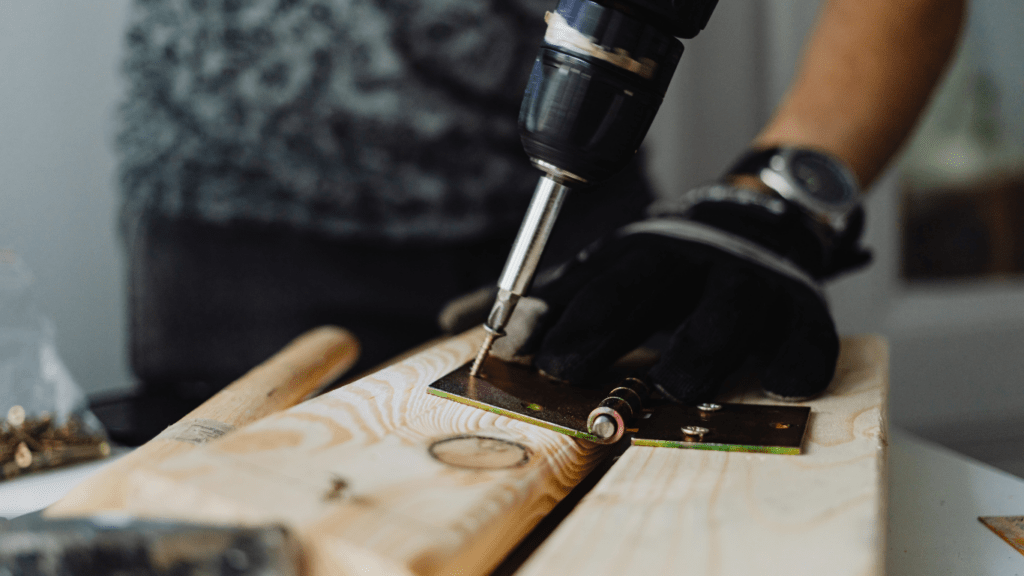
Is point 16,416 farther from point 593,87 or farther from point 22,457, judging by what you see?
point 593,87

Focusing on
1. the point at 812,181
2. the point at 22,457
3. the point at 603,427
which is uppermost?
the point at 812,181

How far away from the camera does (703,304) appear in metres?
0.56

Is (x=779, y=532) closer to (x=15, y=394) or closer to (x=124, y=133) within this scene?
(x=15, y=394)

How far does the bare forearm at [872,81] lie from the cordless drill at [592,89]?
0.40 metres

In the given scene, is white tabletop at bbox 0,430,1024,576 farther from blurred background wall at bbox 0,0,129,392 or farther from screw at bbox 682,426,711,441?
blurred background wall at bbox 0,0,129,392

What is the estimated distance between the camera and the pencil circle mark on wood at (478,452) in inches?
15.4

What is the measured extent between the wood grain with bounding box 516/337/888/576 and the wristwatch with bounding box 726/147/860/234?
12.3 inches

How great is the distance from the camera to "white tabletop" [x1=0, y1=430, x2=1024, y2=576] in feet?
1.45

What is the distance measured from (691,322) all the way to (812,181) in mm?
283

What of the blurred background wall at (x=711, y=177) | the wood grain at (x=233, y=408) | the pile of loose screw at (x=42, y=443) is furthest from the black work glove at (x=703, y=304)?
the blurred background wall at (x=711, y=177)

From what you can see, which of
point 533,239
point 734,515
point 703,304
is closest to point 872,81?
point 703,304

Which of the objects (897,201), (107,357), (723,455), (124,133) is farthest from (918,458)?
(897,201)

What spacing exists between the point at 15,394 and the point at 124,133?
374 mm

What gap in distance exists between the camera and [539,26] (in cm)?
86
